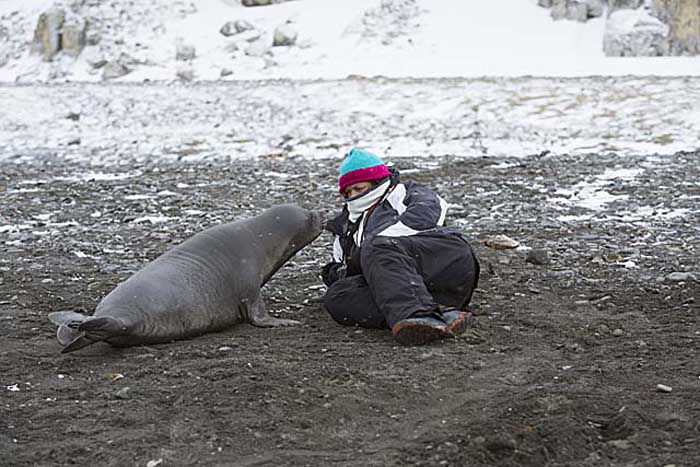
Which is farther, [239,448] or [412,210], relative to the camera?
[412,210]

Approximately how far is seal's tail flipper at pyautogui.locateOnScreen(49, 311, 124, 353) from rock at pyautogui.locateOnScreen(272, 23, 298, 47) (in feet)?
69.4

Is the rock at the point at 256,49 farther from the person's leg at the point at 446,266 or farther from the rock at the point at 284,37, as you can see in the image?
the person's leg at the point at 446,266

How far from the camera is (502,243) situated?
312 inches

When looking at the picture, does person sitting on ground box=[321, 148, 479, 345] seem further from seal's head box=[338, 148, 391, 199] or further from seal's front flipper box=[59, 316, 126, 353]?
seal's front flipper box=[59, 316, 126, 353]

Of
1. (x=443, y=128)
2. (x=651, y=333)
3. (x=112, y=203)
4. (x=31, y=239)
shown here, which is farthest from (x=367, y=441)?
(x=443, y=128)

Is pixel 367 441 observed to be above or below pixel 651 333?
above

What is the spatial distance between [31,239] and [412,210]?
4.35 meters

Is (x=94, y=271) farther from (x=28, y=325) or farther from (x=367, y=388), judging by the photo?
(x=367, y=388)

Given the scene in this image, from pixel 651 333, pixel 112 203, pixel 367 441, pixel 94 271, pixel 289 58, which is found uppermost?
pixel 367 441

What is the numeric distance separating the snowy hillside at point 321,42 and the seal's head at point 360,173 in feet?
51.4

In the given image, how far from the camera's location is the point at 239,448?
3895mm

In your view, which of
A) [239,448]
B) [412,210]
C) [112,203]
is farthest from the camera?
[112,203]

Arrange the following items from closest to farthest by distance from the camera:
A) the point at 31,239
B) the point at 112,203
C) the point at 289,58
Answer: the point at 31,239 < the point at 112,203 < the point at 289,58

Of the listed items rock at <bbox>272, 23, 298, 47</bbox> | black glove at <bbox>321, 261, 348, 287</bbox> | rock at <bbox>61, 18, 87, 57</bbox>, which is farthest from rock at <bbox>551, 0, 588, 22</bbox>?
black glove at <bbox>321, 261, 348, 287</bbox>
